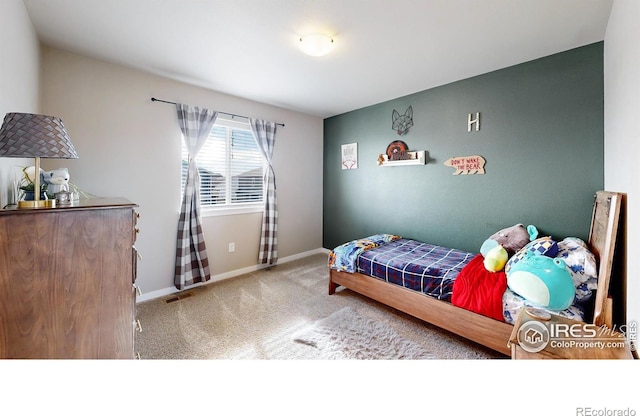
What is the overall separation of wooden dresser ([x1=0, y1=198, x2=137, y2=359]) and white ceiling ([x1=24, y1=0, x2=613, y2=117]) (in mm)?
1527

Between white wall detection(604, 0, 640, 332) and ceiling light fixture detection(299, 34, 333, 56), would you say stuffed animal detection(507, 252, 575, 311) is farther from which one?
ceiling light fixture detection(299, 34, 333, 56)

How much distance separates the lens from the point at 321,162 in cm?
442

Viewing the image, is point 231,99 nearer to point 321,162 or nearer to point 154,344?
point 321,162

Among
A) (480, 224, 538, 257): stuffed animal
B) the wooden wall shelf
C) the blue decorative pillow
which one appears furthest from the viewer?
the wooden wall shelf

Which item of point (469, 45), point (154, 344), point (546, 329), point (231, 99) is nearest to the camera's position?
point (546, 329)

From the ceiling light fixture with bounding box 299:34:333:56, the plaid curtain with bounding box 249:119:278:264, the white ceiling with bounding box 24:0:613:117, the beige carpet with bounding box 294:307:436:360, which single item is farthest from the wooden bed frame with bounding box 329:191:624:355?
the ceiling light fixture with bounding box 299:34:333:56

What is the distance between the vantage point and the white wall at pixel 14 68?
4.22 feet

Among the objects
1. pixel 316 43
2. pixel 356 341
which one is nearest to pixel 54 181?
pixel 316 43

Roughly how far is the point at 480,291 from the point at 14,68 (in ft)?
11.0

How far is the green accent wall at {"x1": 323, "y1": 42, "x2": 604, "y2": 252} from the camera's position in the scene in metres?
2.11

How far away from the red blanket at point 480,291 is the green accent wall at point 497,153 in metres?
0.87

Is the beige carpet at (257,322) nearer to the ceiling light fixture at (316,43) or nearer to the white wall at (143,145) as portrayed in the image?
the white wall at (143,145)

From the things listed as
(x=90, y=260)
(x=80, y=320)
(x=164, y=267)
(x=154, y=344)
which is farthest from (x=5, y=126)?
(x=164, y=267)
